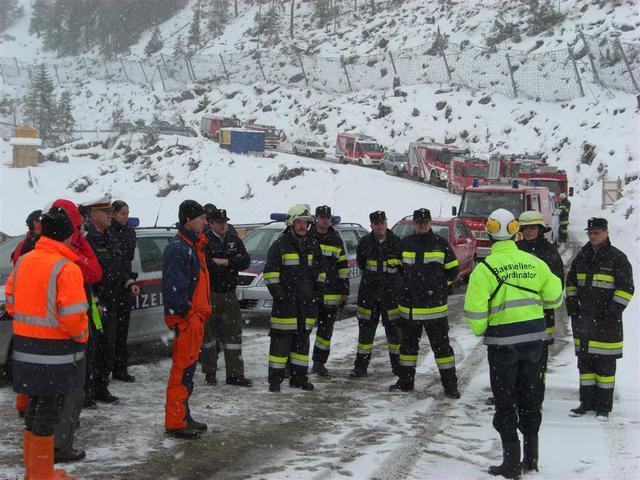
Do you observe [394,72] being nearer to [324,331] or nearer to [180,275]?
[324,331]

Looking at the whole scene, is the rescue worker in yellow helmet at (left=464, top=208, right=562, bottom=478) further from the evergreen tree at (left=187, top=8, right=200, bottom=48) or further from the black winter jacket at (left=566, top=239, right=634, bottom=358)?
the evergreen tree at (left=187, top=8, right=200, bottom=48)

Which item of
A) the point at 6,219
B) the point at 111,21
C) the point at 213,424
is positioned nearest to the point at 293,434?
the point at 213,424

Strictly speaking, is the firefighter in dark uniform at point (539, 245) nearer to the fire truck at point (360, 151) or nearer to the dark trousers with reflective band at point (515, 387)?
the dark trousers with reflective band at point (515, 387)

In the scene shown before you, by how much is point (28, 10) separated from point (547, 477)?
13522cm

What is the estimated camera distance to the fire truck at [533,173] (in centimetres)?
2717

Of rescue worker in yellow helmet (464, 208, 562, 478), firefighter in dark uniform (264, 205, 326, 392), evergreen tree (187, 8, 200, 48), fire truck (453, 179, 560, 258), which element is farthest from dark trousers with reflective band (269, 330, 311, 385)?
evergreen tree (187, 8, 200, 48)

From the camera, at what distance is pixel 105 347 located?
7.09 metres

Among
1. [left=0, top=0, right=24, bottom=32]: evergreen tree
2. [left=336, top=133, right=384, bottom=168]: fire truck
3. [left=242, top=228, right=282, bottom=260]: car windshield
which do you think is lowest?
[left=242, top=228, right=282, bottom=260]: car windshield

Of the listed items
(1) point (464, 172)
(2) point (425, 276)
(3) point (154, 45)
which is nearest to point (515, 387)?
(2) point (425, 276)

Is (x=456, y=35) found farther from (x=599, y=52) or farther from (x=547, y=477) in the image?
(x=547, y=477)

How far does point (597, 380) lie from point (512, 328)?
218 centimetres

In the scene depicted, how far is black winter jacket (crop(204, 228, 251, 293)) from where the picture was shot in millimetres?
7816

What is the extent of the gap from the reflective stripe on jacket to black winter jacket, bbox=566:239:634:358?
5.72ft

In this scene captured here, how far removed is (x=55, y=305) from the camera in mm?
4633
